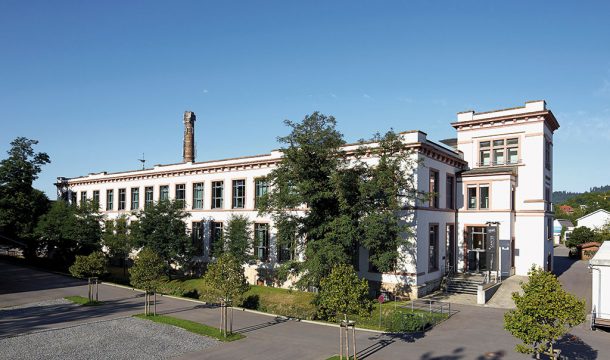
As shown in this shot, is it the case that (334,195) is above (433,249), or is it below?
above

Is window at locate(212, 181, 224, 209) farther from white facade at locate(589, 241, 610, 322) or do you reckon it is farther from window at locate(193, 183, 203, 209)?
white facade at locate(589, 241, 610, 322)

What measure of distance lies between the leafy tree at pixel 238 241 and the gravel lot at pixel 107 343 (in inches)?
485

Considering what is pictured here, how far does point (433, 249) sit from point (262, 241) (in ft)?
46.2

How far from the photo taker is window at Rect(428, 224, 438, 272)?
99.1 feet

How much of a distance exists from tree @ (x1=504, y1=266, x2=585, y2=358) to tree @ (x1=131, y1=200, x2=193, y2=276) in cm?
2891

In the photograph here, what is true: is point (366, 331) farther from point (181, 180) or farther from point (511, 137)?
point (181, 180)

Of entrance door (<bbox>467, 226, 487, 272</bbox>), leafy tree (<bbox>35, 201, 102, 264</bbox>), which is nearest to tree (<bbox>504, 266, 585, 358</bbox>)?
entrance door (<bbox>467, 226, 487, 272</bbox>)

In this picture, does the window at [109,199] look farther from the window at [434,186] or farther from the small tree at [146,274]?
the window at [434,186]

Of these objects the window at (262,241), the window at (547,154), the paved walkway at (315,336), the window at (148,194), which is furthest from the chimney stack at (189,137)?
the window at (547,154)

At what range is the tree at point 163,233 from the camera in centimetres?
3634

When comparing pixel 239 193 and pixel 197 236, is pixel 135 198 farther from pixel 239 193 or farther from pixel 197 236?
pixel 239 193

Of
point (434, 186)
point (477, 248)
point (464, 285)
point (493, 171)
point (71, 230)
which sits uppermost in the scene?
point (493, 171)

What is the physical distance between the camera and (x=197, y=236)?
4150 centimetres

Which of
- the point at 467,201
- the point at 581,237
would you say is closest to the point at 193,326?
the point at 467,201
